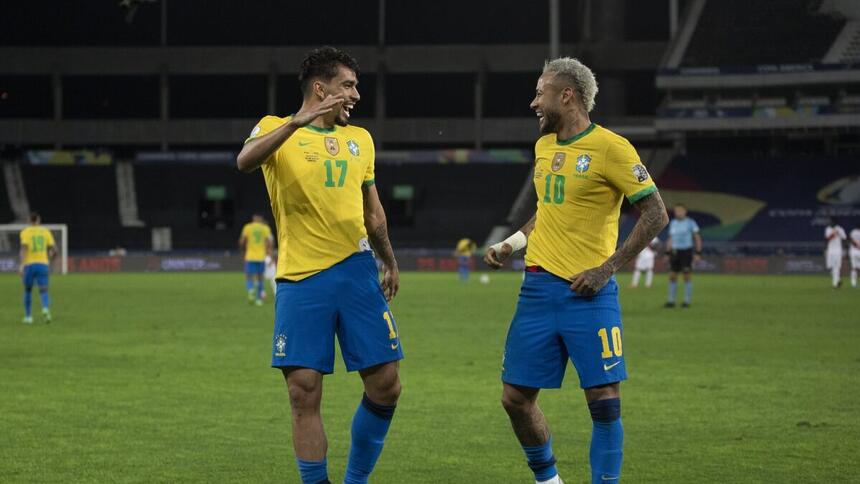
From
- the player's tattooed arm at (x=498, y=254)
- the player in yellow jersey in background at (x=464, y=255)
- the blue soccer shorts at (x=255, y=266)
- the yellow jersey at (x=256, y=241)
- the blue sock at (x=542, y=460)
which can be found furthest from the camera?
the player in yellow jersey in background at (x=464, y=255)

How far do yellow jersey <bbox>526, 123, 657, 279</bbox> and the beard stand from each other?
102 millimetres

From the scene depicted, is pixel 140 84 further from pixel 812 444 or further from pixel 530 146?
pixel 812 444

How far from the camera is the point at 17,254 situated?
2073 inches

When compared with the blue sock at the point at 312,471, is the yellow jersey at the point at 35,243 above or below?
above

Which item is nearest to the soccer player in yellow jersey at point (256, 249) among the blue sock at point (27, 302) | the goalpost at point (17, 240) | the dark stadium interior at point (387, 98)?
the blue sock at point (27, 302)

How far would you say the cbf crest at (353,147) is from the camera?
689 centimetres

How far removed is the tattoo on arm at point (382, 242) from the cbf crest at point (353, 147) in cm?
57

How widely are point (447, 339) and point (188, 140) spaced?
52997 millimetres

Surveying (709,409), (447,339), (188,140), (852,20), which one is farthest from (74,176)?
(709,409)

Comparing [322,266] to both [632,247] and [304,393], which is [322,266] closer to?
[304,393]

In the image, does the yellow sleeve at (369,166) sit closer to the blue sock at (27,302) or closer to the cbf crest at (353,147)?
the cbf crest at (353,147)

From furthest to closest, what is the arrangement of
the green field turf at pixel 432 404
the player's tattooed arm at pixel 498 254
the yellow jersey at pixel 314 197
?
the green field turf at pixel 432 404 < the player's tattooed arm at pixel 498 254 < the yellow jersey at pixel 314 197

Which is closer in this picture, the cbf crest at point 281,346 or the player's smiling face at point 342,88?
the cbf crest at point 281,346

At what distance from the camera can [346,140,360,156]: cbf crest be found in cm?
689
